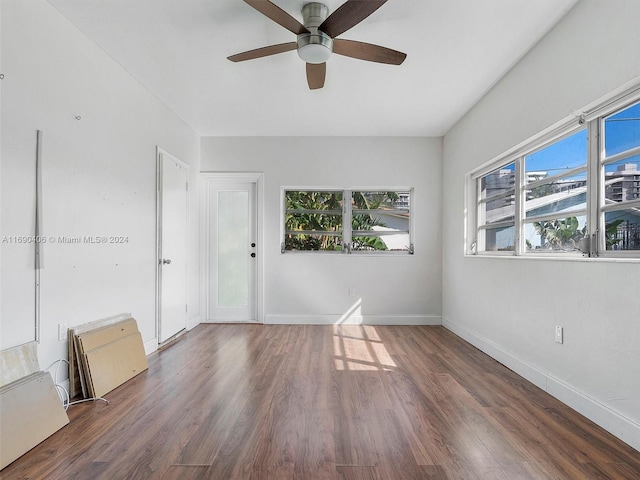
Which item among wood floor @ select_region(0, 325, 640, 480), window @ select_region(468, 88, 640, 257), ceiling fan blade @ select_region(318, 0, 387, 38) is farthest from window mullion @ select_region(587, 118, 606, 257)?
ceiling fan blade @ select_region(318, 0, 387, 38)

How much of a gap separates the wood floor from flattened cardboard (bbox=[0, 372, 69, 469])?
0.06 meters

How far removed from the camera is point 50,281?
7.36 ft

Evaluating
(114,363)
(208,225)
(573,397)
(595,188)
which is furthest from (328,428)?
(208,225)

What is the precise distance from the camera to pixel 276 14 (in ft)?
6.61

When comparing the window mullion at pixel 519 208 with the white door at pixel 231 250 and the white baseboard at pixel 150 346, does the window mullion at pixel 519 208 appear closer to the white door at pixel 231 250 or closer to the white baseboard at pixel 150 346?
the white door at pixel 231 250

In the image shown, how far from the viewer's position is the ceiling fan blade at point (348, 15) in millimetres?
1864

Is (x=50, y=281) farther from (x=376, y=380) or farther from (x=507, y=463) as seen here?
(x=507, y=463)

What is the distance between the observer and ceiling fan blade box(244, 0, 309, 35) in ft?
6.23

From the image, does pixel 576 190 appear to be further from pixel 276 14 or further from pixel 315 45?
pixel 276 14

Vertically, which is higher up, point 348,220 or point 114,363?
point 348,220

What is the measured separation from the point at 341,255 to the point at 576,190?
115 inches

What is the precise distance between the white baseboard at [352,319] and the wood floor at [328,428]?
1.47 metres

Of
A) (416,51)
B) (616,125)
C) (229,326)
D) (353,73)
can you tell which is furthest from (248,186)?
(616,125)

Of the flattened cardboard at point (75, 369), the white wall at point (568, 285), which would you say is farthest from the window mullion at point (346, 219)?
the flattened cardboard at point (75, 369)
